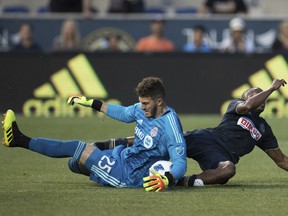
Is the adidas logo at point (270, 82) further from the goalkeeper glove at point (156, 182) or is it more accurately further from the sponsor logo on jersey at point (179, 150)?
the goalkeeper glove at point (156, 182)

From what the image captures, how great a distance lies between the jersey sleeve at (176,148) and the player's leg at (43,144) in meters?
0.94

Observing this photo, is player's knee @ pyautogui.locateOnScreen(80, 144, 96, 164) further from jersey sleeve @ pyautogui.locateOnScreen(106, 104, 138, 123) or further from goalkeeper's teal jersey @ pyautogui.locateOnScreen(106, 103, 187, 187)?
jersey sleeve @ pyautogui.locateOnScreen(106, 104, 138, 123)

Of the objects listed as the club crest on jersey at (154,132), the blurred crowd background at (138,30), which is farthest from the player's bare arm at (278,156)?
the blurred crowd background at (138,30)

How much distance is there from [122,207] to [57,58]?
1122 cm

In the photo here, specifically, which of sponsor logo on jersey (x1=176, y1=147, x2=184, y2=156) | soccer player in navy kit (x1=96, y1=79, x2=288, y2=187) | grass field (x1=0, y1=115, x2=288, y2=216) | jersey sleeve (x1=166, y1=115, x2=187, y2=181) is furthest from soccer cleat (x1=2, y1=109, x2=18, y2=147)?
soccer player in navy kit (x1=96, y1=79, x2=288, y2=187)

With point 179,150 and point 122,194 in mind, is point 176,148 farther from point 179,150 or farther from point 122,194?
point 122,194

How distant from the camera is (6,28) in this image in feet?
69.9

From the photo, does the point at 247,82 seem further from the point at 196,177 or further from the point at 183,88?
the point at 196,177

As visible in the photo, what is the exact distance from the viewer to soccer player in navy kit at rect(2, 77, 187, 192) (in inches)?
366

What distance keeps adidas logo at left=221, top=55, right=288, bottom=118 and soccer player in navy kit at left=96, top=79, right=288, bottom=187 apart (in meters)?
8.51

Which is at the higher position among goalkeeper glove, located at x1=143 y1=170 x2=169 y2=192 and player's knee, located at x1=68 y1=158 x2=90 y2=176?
goalkeeper glove, located at x1=143 y1=170 x2=169 y2=192

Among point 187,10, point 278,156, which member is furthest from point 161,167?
point 187,10

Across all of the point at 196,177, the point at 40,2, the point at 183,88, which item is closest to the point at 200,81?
the point at 183,88

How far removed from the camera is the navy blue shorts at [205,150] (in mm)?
9922
